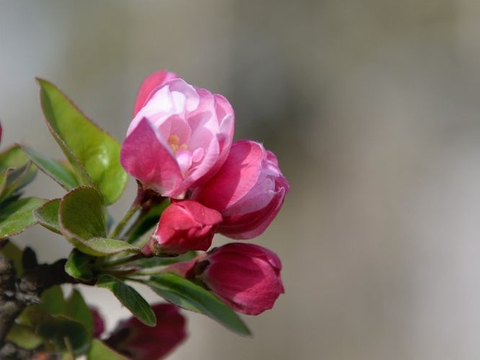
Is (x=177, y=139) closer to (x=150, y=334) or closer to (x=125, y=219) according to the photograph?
(x=125, y=219)

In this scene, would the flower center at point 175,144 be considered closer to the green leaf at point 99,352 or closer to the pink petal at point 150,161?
the pink petal at point 150,161

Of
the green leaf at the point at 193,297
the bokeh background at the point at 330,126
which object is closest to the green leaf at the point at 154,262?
the green leaf at the point at 193,297

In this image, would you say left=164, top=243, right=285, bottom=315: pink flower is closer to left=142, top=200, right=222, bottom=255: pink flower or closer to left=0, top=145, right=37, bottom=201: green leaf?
left=142, top=200, right=222, bottom=255: pink flower

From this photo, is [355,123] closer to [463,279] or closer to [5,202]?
[463,279]

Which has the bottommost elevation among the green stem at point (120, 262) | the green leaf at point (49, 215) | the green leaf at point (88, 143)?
the green stem at point (120, 262)

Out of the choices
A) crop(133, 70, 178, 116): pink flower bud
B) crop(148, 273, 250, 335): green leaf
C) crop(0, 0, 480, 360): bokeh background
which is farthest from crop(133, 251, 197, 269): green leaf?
Result: crop(0, 0, 480, 360): bokeh background

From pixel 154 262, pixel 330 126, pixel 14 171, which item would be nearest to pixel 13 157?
pixel 14 171

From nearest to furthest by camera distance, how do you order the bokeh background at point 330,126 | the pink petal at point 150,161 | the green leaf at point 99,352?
the pink petal at point 150,161
the green leaf at point 99,352
the bokeh background at point 330,126
